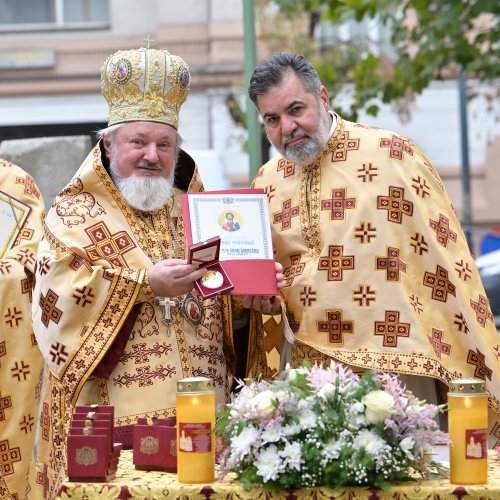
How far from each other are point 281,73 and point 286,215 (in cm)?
60

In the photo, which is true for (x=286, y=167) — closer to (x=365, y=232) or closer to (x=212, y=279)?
(x=365, y=232)

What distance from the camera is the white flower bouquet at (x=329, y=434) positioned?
448 centimetres

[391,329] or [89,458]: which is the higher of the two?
[391,329]

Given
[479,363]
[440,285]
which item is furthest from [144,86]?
[479,363]

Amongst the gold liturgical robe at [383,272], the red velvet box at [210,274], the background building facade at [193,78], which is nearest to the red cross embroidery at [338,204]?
the gold liturgical robe at [383,272]

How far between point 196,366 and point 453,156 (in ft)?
61.1

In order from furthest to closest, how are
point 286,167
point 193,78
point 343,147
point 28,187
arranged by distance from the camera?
point 193,78, point 28,187, point 286,167, point 343,147

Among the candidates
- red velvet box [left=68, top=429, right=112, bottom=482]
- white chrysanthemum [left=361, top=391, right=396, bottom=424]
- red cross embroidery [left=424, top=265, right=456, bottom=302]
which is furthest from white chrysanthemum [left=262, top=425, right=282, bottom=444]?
red cross embroidery [left=424, top=265, right=456, bottom=302]

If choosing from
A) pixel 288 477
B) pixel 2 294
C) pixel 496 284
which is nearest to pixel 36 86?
pixel 496 284

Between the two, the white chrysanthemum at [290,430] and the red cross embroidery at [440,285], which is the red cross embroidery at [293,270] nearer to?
the red cross embroidery at [440,285]

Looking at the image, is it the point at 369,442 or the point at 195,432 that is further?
the point at 195,432

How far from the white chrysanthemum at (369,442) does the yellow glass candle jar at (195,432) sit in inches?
18.8

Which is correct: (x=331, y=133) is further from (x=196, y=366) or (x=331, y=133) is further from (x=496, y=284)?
(x=496, y=284)

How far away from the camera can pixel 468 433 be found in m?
4.61
